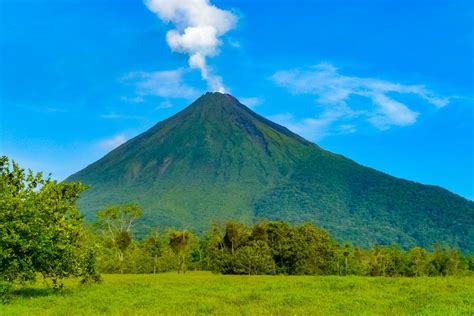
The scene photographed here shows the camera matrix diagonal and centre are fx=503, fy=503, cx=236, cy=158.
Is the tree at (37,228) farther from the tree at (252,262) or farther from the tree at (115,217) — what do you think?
the tree at (115,217)

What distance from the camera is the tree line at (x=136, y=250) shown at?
22.6m

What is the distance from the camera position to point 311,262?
197ft

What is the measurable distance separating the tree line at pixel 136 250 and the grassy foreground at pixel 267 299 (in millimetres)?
1418

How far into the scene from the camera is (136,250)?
245 feet

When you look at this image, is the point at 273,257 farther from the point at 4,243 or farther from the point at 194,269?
the point at 4,243

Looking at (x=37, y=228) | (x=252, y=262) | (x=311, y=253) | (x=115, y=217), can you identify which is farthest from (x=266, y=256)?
(x=115, y=217)


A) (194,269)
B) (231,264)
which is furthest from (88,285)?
(194,269)

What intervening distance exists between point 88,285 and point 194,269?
159 ft

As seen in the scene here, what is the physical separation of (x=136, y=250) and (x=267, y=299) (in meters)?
54.2

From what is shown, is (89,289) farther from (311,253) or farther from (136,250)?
(136,250)

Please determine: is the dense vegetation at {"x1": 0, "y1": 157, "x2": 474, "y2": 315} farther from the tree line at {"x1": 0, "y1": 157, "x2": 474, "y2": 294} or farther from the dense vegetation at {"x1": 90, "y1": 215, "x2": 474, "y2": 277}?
the dense vegetation at {"x1": 90, "y1": 215, "x2": 474, "y2": 277}

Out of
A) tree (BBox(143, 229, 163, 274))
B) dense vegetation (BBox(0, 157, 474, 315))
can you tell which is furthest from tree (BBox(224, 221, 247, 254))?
dense vegetation (BBox(0, 157, 474, 315))

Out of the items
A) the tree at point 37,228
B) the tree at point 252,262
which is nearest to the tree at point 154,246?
the tree at point 252,262

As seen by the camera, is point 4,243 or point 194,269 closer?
point 4,243
